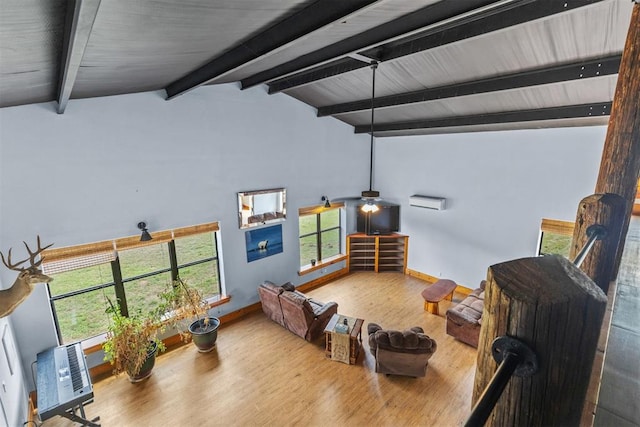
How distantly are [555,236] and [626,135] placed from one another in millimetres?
4735

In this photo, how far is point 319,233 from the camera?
289 inches

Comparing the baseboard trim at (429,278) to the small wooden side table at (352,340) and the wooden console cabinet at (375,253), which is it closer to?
the wooden console cabinet at (375,253)

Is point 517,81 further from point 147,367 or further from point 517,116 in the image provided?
point 147,367

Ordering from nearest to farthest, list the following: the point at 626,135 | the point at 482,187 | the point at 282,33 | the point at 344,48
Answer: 1. the point at 626,135
2. the point at 282,33
3. the point at 344,48
4. the point at 482,187

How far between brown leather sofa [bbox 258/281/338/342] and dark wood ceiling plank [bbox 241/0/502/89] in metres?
3.52

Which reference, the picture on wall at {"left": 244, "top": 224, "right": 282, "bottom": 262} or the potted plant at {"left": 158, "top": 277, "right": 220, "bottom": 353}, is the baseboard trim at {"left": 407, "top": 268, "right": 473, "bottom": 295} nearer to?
the picture on wall at {"left": 244, "top": 224, "right": 282, "bottom": 262}

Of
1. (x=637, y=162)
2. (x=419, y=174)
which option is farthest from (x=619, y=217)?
(x=419, y=174)

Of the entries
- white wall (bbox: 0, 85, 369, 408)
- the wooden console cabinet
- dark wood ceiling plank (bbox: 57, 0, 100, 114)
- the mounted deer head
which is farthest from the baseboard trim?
dark wood ceiling plank (bbox: 57, 0, 100, 114)

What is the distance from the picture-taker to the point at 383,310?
20.0ft

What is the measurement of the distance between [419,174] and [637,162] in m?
5.60

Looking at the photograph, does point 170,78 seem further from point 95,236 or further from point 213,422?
point 213,422

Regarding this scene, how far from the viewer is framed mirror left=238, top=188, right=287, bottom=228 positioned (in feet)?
18.6

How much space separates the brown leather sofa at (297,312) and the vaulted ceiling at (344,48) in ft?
11.5

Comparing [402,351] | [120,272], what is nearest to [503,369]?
[402,351]
